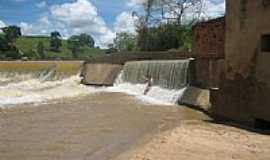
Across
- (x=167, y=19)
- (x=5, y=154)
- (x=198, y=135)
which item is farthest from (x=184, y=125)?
(x=167, y=19)

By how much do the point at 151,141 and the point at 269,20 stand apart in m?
4.83

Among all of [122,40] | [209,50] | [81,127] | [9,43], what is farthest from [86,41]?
[81,127]

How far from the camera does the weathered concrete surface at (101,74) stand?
3097cm

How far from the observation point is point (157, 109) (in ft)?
61.4

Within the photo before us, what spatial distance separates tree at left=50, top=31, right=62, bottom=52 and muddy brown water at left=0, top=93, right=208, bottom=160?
60.3 meters

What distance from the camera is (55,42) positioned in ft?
267

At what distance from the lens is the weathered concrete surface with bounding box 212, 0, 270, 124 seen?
1293 cm

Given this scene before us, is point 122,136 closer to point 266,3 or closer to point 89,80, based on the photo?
point 266,3

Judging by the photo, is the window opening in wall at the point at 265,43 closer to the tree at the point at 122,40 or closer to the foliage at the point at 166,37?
the foliage at the point at 166,37

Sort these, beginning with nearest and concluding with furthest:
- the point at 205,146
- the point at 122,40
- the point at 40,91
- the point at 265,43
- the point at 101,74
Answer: the point at 205,146 → the point at 265,43 → the point at 40,91 → the point at 101,74 → the point at 122,40

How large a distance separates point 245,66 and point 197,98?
532 centimetres

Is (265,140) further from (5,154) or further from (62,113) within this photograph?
(62,113)

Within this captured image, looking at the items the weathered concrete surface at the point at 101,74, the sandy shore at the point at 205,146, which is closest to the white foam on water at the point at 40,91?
the weathered concrete surface at the point at 101,74

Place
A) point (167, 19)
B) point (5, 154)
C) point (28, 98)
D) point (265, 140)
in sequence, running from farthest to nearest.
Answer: point (167, 19), point (28, 98), point (265, 140), point (5, 154)
